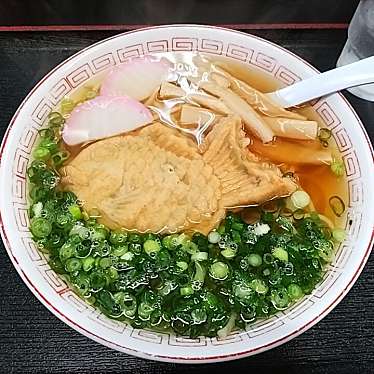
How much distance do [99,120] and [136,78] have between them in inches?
6.7

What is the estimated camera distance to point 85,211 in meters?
1.51

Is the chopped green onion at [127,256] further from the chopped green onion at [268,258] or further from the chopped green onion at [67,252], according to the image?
the chopped green onion at [268,258]

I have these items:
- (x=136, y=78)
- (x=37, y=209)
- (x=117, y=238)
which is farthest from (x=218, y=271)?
(x=136, y=78)

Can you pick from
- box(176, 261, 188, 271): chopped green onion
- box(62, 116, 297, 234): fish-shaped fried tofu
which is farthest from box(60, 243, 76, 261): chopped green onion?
box(176, 261, 188, 271): chopped green onion

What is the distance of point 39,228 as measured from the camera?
1.44 meters

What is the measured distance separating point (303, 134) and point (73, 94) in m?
0.65

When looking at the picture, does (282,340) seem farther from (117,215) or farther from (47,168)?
(47,168)

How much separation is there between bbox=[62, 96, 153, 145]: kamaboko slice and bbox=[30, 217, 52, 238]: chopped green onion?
26cm

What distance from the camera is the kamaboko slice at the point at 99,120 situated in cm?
160

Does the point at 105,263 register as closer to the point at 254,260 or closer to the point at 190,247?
the point at 190,247

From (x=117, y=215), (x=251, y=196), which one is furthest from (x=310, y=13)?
(x=117, y=215)

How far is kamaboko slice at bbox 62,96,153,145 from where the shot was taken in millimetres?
1601

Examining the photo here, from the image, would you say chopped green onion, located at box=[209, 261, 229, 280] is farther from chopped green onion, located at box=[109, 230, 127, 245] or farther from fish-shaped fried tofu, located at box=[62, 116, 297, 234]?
chopped green onion, located at box=[109, 230, 127, 245]

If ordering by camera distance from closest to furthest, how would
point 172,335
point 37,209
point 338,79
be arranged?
point 172,335
point 37,209
point 338,79
